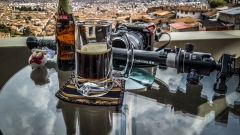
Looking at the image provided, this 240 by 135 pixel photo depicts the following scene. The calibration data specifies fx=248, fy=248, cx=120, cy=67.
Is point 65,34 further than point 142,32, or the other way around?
point 142,32

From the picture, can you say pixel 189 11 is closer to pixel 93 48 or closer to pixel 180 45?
pixel 180 45

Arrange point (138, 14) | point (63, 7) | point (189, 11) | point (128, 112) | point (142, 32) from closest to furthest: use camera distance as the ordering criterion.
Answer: point (128, 112) < point (63, 7) < point (142, 32) < point (138, 14) < point (189, 11)

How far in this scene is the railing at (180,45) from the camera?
4.85 ft

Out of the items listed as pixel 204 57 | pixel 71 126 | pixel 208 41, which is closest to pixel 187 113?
pixel 204 57

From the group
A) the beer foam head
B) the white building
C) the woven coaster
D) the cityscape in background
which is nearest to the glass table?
the woven coaster

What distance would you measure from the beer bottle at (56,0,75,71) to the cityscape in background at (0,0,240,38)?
13.8 inches

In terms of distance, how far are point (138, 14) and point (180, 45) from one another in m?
0.34

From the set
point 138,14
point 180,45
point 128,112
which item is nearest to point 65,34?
point 128,112

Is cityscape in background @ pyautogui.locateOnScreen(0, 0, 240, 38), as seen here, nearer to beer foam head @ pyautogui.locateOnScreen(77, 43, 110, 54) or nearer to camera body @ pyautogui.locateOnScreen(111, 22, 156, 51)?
camera body @ pyautogui.locateOnScreen(111, 22, 156, 51)

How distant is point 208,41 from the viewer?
64.3 inches

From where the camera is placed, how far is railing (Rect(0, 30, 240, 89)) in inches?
58.2

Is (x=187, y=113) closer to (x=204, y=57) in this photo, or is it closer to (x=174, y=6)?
(x=204, y=57)

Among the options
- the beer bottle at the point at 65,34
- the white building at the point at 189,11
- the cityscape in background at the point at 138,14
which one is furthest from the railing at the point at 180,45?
the beer bottle at the point at 65,34

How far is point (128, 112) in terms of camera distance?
59cm
